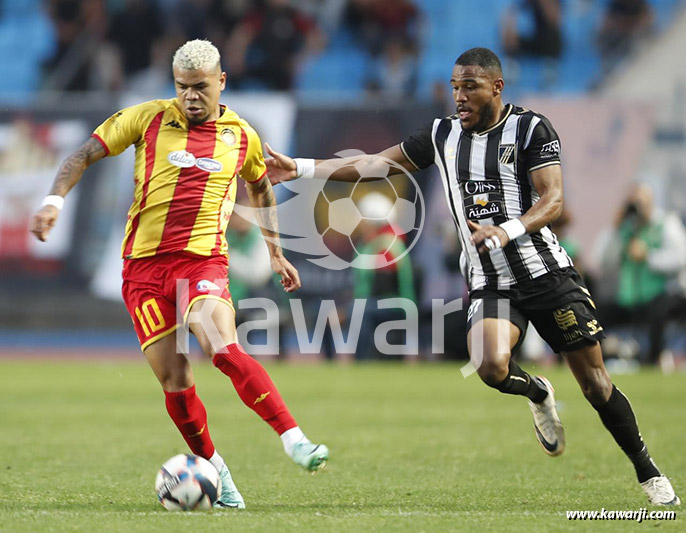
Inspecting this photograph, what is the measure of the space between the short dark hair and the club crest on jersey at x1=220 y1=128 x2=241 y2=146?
1326 mm

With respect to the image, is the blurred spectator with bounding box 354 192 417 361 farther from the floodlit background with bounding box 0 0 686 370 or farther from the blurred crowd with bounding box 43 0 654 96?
the blurred crowd with bounding box 43 0 654 96

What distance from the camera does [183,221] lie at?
20.5 feet

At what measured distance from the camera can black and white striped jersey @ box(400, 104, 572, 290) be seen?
6387mm

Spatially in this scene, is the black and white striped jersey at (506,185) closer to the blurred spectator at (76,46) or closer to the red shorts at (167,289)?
the red shorts at (167,289)

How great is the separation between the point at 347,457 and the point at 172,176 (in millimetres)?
2984

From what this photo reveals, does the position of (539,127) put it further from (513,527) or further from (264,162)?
(513,527)

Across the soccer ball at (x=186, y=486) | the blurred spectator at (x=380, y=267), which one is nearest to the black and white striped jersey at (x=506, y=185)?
the soccer ball at (x=186, y=486)

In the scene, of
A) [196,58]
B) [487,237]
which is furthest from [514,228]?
[196,58]

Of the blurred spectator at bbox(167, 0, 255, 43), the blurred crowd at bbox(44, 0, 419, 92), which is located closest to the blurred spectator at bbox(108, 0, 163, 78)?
the blurred crowd at bbox(44, 0, 419, 92)

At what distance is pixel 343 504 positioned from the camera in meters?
6.20

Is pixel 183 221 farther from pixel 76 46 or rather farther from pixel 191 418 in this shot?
pixel 76 46

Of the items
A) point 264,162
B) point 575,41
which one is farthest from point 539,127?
point 575,41

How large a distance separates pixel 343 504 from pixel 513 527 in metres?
1.12

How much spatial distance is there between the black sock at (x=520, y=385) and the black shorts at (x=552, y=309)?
22 centimetres
